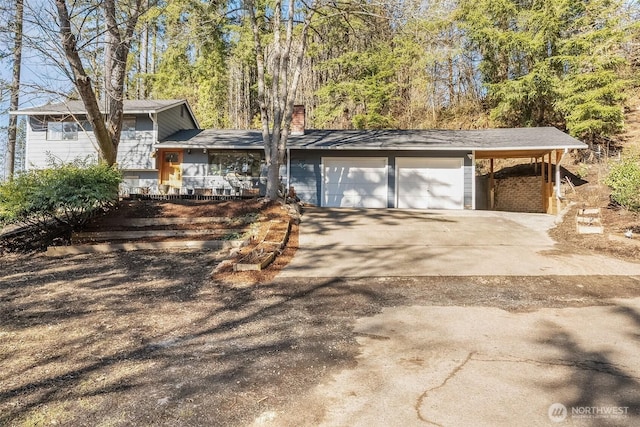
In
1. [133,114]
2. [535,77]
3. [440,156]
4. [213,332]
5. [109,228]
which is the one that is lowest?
[213,332]

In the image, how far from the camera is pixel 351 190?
15008 mm

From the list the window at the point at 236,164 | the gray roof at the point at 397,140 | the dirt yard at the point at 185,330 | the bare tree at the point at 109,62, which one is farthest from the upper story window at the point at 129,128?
the dirt yard at the point at 185,330

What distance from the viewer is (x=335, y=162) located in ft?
49.4

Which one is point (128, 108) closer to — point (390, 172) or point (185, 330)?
point (390, 172)

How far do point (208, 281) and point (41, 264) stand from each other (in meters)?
3.47

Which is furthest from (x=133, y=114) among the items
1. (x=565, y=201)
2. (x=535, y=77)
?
(x=535, y=77)

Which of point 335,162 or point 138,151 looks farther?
point 138,151

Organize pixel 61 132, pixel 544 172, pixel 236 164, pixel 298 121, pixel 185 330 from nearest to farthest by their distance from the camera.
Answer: pixel 185 330 < pixel 544 172 < pixel 236 164 < pixel 61 132 < pixel 298 121

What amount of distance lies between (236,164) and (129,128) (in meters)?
4.88

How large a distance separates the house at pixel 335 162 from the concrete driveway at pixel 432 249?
3.24m

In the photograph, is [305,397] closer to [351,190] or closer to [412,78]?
[351,190]

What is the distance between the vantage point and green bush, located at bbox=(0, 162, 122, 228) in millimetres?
7598
